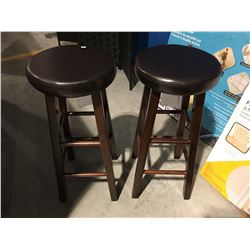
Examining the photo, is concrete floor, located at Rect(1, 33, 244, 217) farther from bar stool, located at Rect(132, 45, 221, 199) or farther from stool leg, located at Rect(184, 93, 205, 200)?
bar stool, located at Rect(132, 45, 221, 199)

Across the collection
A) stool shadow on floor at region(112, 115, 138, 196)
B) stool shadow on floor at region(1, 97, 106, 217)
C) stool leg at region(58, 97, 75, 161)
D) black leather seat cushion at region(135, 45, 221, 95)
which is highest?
black leather seat cushion at region(135, 45, 221, 95)

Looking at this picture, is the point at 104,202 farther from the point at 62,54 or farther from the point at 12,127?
the point at 12,127

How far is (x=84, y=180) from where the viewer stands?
1.68 metres

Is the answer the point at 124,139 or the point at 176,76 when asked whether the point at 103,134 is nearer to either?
the point at 176,76

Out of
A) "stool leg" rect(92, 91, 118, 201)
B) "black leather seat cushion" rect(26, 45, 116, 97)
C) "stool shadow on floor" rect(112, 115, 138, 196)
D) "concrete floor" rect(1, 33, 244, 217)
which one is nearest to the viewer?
"black leather seat cushion" rect(26, 45, 116, 97)

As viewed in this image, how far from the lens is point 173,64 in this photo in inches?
43.8

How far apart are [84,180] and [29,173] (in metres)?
0.37

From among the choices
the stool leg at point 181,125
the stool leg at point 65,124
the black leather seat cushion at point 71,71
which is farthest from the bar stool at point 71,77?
the stool leg at point 181,125

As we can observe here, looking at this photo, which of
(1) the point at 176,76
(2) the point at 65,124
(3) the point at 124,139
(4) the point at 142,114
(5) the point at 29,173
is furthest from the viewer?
(3) the point at 124,139

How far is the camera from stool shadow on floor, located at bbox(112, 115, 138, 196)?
1703 millimetres

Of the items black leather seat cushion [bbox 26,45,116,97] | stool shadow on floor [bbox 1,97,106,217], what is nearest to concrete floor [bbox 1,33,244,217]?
stool shadow on floor [bbox 1,97,106,217]

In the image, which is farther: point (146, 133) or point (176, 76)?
point (146, 133)

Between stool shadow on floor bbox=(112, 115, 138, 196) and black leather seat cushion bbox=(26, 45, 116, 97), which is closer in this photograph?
black leather seat cushion bbox=(26, 45, 116, 97)

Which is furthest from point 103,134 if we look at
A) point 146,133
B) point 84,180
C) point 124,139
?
point 124,139
